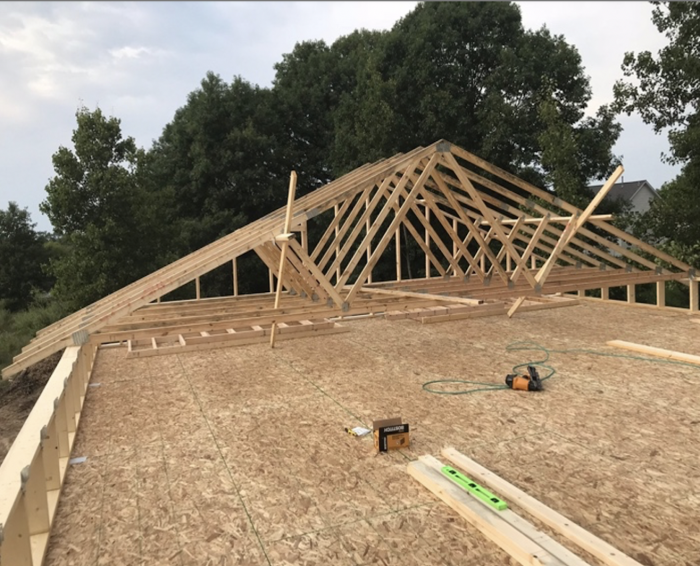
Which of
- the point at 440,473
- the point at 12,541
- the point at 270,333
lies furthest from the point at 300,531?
the point at 270,333

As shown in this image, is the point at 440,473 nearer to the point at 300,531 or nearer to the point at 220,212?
the point at 300,531

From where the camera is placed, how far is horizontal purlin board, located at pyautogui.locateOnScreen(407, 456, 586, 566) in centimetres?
289

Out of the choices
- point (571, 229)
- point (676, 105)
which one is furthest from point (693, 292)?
point (676, 105)

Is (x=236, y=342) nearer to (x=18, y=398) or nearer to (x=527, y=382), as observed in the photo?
(x=527, y=382)

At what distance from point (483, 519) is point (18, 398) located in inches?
448

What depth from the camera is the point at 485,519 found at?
3.25 m

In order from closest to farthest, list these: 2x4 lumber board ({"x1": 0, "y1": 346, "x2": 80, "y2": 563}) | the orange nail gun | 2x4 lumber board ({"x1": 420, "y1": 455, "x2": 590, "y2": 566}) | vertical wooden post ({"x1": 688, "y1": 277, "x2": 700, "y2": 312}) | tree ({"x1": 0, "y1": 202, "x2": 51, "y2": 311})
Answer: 2x4 lumber board ({"x1": 0, "y1": 346, "x2": 80, "y2": 563}) < 2x4 lumber board ({"x1": 420, "y1": 455, "x2": 590, "y2": 566}) < the orange nail gun < vertical wooden post ({"x1": 688, "y1": 277, "x2": 700, "y2": 312}) < tree ({"x1": 0, "y1": 202, "x2": 51, "y2": 311})

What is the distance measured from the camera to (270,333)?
30.9ft

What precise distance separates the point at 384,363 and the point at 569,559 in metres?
4.80

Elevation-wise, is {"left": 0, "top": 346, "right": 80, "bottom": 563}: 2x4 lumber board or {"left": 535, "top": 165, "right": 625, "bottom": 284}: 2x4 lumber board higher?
{"left": 535, "top": 165, "right": 625, "bottom": 284}: 2x4 lumber board

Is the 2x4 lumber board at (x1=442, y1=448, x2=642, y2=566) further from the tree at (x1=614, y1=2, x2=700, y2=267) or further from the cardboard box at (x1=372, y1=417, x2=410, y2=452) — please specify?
the tree at (x1=614, y1=2, x2=700, y2=267)

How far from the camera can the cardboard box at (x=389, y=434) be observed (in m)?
4.43

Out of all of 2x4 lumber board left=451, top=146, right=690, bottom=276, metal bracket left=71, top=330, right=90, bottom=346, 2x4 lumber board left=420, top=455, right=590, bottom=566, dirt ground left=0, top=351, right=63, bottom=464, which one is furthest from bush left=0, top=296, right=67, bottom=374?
2x4 lumber board left=420, top=455, right=590, bottom=566

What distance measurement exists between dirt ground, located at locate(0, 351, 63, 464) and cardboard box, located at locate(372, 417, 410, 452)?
7.60 meters
